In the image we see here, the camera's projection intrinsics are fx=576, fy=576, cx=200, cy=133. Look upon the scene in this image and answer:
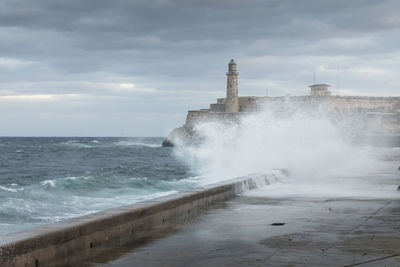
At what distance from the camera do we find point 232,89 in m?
72.6

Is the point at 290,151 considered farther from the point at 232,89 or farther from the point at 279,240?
the point at 232,89

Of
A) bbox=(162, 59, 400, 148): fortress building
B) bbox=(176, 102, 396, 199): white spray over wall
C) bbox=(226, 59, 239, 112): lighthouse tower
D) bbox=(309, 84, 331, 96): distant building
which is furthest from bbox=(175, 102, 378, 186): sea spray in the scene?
bbox=(309, 84, 331, 96): distant building

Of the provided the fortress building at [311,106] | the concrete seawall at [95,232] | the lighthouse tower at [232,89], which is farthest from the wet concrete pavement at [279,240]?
the lighthouse tower at [232,89]

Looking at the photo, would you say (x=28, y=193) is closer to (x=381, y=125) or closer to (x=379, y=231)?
(x=379, y=231)

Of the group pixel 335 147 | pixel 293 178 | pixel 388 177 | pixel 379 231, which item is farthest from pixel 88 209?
pixel 335 147

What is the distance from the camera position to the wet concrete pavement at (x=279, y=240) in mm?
4227

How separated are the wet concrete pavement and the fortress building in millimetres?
63012

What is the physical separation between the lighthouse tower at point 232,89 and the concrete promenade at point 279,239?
64718 mm

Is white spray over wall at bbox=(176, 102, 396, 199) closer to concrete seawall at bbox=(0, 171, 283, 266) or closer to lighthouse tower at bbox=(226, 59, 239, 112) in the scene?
concrete seawall at bbox=(0, 171, 283, 266)

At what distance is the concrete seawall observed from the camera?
157 inches

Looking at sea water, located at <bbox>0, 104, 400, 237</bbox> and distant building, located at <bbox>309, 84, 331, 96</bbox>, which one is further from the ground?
distant building, located at <bbox>309, 84, 331, 96</bbox>

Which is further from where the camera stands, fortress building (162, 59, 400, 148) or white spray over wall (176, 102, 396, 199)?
fortress building (162, 59, 400, 148)

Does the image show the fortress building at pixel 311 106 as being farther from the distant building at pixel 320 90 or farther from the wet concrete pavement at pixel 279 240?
the wet concrete pavement at pixel 279 240

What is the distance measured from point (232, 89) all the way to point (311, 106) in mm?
10729
